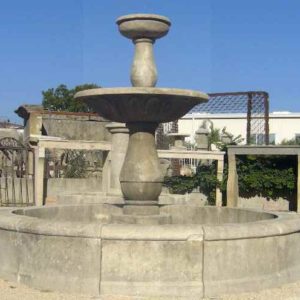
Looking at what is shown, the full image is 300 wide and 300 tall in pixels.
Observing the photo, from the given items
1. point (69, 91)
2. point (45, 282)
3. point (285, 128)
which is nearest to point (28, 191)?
point (45, 282)

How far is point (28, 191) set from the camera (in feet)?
64.4

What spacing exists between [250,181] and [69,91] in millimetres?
48387

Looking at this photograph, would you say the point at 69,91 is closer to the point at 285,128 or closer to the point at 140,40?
the point at 285,128

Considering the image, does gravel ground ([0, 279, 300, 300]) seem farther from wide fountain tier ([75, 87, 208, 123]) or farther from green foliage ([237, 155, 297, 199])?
green foliage ([237, 155, 297, 199])

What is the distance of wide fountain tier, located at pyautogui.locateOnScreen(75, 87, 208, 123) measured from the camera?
744 cm

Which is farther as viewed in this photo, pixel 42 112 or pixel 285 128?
pixel 285 128

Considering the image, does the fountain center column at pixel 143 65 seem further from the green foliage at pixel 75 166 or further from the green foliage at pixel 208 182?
the green foliage at pixel 75 166

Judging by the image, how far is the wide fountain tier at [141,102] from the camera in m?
7.44

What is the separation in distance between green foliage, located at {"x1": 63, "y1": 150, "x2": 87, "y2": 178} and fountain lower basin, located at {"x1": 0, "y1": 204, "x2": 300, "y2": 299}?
16927 millimetres

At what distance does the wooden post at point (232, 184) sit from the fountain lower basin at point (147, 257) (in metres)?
11.9

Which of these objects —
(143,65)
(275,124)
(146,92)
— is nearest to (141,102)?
(146,92)

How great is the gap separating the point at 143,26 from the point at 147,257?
3.40 meters

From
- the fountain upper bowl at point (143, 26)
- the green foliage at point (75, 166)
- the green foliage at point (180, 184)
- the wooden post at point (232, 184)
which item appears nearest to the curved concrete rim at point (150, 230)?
the fountain upper bowl at point (143, 26)

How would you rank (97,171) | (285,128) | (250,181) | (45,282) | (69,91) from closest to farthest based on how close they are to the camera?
(45,282) → (250,181) → (97,171) → (285,128) → (69,91)
